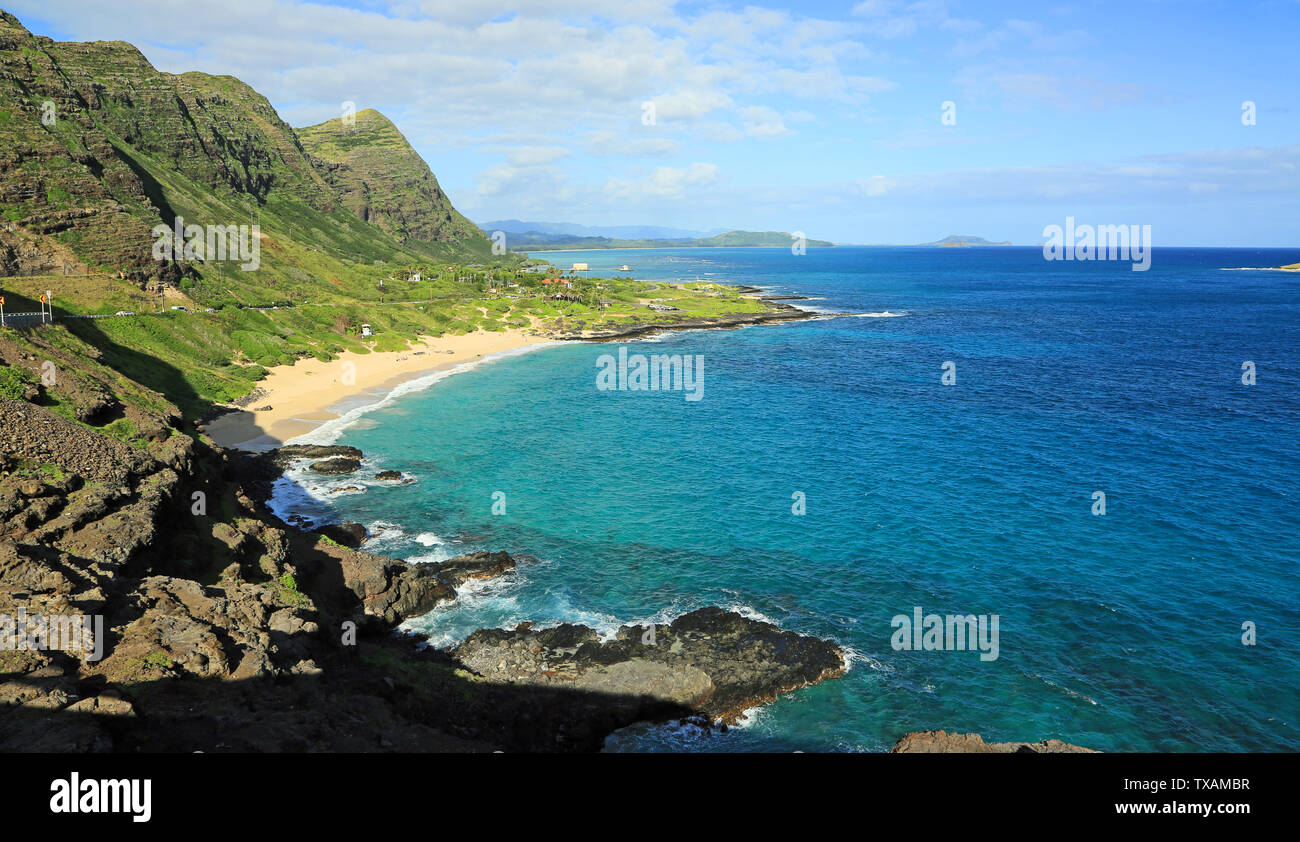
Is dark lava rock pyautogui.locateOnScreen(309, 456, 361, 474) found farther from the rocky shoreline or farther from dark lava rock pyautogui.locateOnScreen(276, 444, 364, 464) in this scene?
the rocky shoreline

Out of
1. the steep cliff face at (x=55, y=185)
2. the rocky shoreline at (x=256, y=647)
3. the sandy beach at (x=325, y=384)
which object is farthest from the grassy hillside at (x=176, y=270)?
the rocky shoreline at (x=256, y=647)

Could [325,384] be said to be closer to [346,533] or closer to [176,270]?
[176,270]

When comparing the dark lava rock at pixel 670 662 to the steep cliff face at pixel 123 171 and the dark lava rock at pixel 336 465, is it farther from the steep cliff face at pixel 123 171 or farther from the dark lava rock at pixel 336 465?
the steep cliff face at pixel 123 171

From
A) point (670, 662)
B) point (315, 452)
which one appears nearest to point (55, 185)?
point (315, 452)

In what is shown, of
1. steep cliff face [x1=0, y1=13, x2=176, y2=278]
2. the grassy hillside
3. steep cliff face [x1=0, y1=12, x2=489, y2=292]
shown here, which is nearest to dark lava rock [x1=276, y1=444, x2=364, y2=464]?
the grassy hillside
